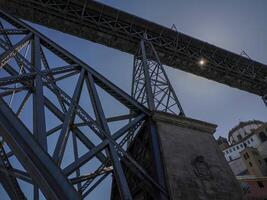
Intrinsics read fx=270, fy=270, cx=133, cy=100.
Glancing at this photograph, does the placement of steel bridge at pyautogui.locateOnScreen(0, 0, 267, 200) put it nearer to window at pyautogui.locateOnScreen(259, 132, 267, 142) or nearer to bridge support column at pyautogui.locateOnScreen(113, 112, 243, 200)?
bridge support column at pyautogui.locateOnScreen(113, 112, 243, 200)

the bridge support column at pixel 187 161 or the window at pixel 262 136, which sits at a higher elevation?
the window at pixel 262 136

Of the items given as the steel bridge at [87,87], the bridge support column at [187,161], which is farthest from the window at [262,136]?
the bridge support column at [187,161]

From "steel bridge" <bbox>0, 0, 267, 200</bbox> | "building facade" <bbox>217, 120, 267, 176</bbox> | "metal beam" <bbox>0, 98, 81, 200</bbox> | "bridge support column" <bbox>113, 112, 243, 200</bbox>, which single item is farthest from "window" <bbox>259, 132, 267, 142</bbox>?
"metal beam" <bbox>0, 98, 81, 200</bbox>

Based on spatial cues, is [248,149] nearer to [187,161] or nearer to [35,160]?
[187,161]

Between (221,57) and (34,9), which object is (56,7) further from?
(221,57)

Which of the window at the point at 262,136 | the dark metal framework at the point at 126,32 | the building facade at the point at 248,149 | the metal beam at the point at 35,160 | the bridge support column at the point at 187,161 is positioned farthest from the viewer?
the window at the point at 262,136

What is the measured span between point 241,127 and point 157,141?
226 feet

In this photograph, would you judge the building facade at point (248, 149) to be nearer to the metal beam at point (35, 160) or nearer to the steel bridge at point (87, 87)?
the steel bridge at point (87, 87)

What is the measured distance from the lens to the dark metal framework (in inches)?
402

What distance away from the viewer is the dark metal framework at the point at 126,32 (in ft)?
33.5

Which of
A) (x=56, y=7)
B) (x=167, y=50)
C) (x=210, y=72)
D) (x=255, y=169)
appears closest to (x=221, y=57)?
(x=210, y=72)

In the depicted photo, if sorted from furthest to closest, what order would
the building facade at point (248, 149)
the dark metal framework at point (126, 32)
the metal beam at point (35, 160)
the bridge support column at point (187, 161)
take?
the building facade at point (248, 149) → the dark metal framework at point (126, 32) → the bridge support column at point (187, 161) → the metal beam at point (35, 160)

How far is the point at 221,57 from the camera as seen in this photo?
14086 mm

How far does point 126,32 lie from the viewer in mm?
11125
